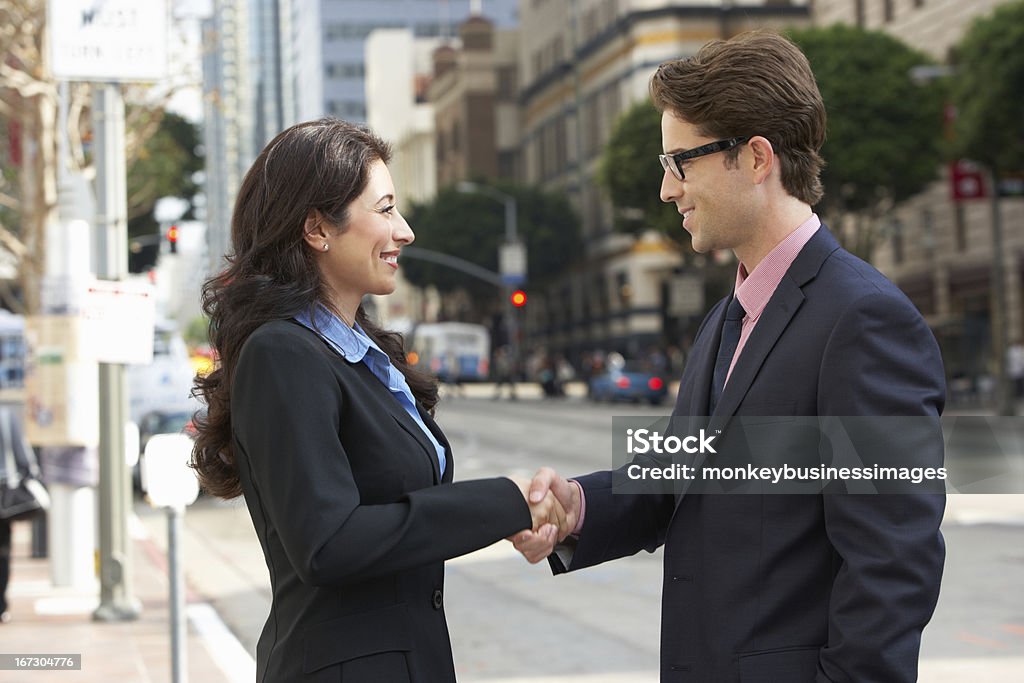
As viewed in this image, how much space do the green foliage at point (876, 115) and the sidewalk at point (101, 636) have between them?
2970 centimetres

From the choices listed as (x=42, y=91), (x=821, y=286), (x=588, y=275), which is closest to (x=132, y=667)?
(x=821, y=286)

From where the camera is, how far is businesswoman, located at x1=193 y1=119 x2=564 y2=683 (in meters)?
2.84

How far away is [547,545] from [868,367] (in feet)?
2.91

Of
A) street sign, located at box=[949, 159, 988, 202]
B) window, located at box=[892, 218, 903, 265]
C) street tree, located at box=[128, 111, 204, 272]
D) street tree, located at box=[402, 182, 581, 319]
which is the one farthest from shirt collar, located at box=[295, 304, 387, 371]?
street tree, located at box=[402, 182, 581, 319]

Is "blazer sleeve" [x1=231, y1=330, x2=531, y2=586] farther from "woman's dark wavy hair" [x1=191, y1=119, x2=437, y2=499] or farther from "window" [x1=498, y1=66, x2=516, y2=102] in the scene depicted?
"window" [x1=498, y1=66, x2=516, y2=102]

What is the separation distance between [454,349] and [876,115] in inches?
1068

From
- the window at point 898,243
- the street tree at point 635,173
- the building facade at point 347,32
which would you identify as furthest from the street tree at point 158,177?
the building facade at point 347,32

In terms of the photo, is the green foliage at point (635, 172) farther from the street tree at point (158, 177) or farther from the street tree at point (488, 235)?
the street tree at point (488, 235)

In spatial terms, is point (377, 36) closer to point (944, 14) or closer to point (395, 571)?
point (944, 14)

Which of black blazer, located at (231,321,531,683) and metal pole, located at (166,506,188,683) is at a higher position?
black blazer, located at (231,321,531,683)

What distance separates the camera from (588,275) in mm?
69375

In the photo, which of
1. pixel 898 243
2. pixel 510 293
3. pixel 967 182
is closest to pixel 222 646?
pixel 967 182

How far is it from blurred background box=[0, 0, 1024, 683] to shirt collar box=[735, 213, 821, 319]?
1.62 ft

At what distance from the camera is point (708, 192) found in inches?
128
